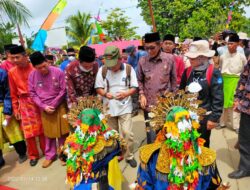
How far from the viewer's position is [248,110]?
313cm

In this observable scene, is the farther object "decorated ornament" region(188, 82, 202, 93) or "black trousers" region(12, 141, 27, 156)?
"black trousers" region(12, 141, 27, 156)

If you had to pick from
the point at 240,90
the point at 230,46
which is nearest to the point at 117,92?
the point at 240,90

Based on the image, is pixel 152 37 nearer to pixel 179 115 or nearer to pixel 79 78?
pixel 79 78

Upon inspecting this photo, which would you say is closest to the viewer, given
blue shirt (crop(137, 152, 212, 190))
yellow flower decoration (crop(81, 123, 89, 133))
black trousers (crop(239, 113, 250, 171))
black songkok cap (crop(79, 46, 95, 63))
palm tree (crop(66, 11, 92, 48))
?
blue shirt (crop(137, 152, 212, 190))

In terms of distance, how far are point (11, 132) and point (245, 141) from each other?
11.3ft

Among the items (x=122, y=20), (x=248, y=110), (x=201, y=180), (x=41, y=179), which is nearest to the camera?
(x=201, y=180)

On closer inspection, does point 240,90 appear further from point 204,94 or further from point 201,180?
point 201,180

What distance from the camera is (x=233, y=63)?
4652 millimetres

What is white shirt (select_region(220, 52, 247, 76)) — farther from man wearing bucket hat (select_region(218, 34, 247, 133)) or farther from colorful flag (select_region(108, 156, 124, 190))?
colorful flag (select_region(108, 156, 124, 190))

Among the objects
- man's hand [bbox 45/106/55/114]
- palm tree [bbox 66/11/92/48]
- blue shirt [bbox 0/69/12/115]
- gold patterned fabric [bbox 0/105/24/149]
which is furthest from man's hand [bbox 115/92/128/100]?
palm tree [bbox 66/11/92/48]

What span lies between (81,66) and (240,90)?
2065mm

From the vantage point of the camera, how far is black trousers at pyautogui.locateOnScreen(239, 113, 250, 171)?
324 cm

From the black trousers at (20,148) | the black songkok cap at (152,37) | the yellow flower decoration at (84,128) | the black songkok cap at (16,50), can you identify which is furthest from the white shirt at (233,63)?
the black trousers at (20,148)

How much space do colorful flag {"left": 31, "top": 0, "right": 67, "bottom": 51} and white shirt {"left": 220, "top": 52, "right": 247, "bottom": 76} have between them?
264 inches
